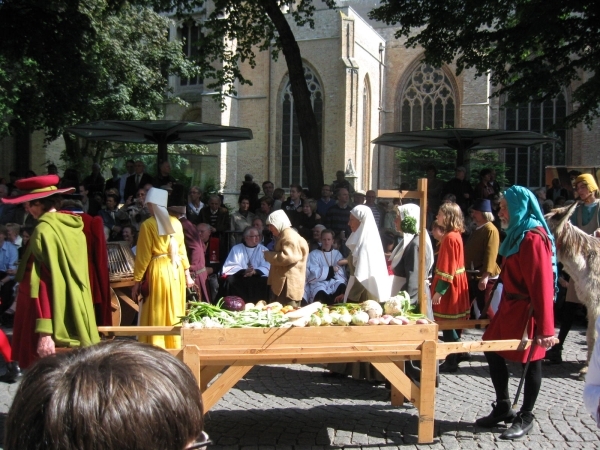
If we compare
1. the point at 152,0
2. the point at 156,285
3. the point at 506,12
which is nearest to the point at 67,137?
the point at 152,0

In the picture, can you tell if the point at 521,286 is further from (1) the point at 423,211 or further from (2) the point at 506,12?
(2) the point at 506,12

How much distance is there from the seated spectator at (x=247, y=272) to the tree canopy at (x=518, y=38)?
8.03m

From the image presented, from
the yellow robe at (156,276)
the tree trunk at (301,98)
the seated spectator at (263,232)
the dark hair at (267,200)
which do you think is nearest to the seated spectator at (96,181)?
the dark hair at (267,200)

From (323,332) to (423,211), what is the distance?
1385mm

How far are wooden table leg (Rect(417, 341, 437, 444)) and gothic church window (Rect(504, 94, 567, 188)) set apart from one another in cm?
2966

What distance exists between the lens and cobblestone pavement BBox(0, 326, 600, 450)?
16.9 ft

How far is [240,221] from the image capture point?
11797 millimetres

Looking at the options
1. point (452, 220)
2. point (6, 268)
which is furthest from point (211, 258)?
point (452, 220)

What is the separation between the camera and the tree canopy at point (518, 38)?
14359mm

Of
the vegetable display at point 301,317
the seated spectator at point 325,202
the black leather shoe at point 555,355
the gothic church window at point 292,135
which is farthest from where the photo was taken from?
the gothic church window at point 292,135

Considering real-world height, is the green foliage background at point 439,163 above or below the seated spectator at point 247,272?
above

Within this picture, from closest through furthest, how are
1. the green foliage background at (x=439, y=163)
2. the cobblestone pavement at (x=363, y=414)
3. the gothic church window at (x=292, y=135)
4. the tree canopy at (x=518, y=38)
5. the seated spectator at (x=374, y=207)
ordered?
the cobblestone pavement at (x=363, y=414) < the seated spectator at (x=374, y=207) < the tree canopy at (x=518, y=38) < the green foliage background at (x=439, y=163) < the gothic church window at (x=292, y=135)

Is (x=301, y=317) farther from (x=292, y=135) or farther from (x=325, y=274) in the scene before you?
(x=292, y=135)

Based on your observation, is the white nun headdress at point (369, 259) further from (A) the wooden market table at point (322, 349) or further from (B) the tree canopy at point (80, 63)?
(B) the tree canopy at point (80, 63)
